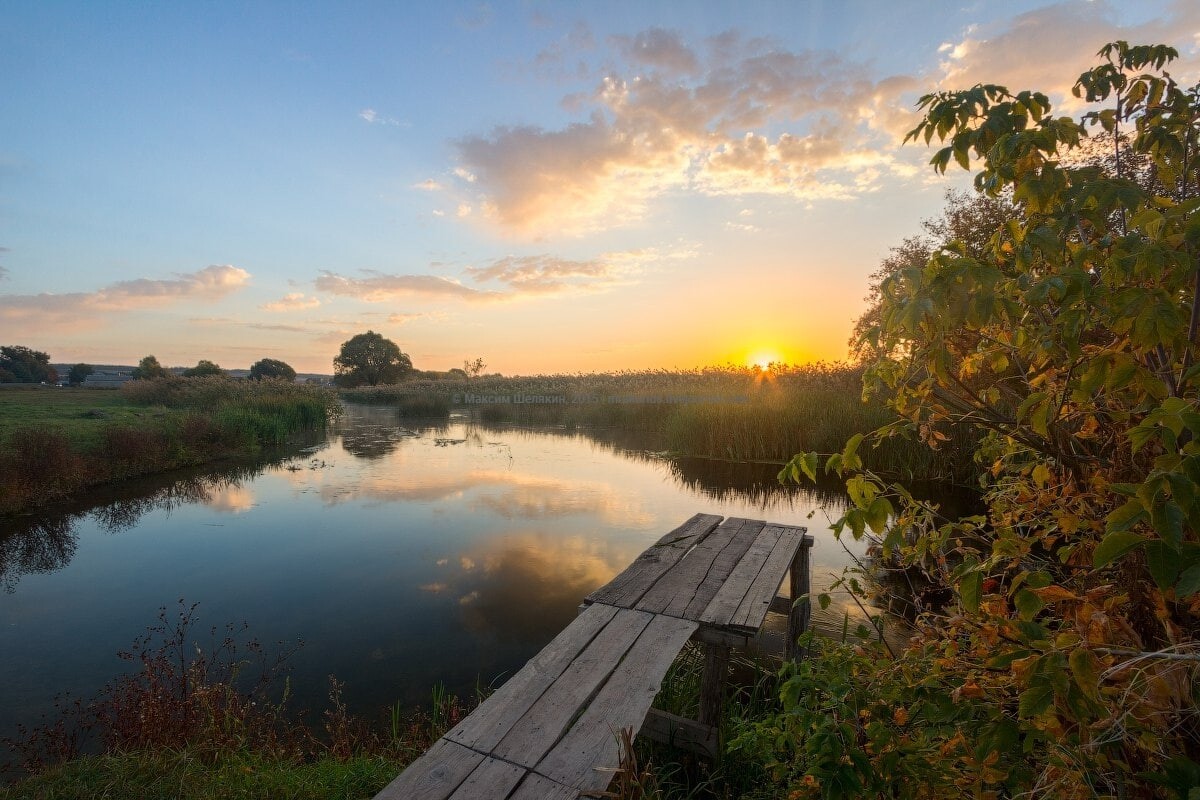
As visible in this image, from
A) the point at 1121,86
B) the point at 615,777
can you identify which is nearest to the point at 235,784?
the point at 615,777

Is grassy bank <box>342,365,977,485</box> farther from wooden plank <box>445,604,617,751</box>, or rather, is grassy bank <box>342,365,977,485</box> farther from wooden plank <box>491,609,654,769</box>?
wooden plank <box>445,604,617,751</box>

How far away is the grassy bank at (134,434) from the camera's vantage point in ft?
31.0

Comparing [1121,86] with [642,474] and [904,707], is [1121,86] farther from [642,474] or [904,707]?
[642,474]

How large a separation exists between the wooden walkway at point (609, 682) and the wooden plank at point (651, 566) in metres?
0.01

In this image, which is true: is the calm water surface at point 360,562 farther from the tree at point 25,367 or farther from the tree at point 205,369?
the tree at point 25,367

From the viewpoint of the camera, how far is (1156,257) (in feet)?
4.44

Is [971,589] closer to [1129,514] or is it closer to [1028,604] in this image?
[1028,604]

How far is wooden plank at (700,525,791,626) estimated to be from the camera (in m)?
2.98

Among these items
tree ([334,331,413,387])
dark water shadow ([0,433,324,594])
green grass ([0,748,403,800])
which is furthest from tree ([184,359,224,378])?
green grass ([0,748,403,800])

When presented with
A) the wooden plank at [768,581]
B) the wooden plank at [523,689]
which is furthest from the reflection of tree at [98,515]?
the wooden plank at [768,581]

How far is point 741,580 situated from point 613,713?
5.35 feet

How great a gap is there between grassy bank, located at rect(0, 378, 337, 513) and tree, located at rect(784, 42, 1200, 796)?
12.6 metres

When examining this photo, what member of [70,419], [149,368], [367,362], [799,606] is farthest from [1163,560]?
[367,362]

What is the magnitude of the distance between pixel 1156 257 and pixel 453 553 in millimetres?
6966
